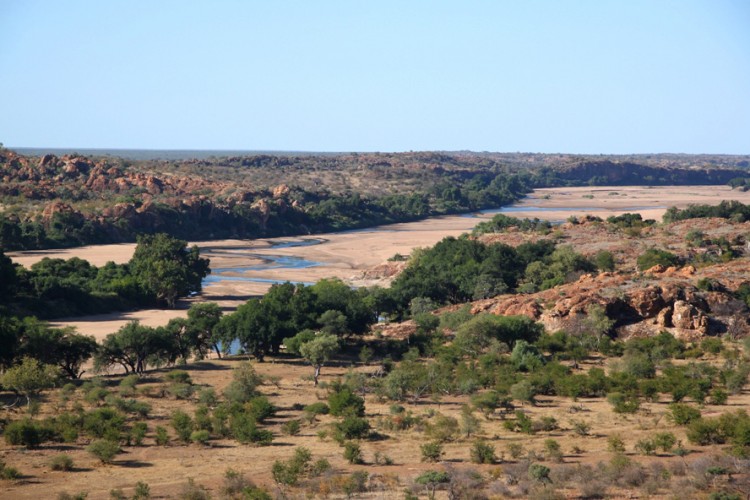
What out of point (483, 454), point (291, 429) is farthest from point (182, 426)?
point (483, 454)

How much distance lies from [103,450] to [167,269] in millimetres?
35837

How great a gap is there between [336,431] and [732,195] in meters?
149

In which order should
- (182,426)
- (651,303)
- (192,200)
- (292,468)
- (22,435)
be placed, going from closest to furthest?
1. (292,468)
2. (22,435)
3. (182,426)
4. (651,303)
5. (192,200)

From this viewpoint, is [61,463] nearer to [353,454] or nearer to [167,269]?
[353,454]

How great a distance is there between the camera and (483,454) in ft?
84.3

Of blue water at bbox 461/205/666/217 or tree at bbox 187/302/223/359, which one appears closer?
tree at bbox 187/302/223/359

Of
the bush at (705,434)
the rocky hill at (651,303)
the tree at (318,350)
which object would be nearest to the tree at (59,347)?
the tree at (318,350)

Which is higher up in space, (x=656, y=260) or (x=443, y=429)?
(x=656, y=260)

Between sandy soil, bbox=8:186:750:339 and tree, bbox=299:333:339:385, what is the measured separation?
544 inches

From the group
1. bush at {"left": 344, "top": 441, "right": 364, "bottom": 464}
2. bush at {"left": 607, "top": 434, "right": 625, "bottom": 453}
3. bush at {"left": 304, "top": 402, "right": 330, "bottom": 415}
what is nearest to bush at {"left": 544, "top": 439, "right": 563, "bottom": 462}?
bush at {"left": 607, "top": 434, "right": 625, "bottom": 453}

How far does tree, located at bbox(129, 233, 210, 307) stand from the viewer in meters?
59.5

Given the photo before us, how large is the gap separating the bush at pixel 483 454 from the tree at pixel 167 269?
122 feet

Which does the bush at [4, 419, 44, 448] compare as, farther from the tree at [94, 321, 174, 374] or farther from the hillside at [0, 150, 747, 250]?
the hillside at [0, 150, 747, 250]

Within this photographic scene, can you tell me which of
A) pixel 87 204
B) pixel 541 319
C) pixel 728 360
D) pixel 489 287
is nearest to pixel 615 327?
pixel 541 319
